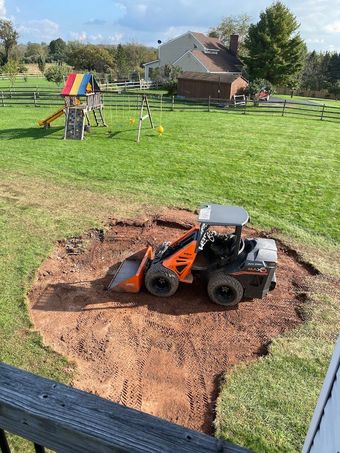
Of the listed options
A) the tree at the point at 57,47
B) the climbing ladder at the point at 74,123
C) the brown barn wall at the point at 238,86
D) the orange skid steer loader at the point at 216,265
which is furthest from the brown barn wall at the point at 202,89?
the tree at the point at 57,47

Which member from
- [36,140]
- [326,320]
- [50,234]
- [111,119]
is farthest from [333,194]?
[111,119]

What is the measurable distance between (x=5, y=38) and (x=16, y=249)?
7508 cm

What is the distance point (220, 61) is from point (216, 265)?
44232 mm

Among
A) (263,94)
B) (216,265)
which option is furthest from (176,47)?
(216,265)

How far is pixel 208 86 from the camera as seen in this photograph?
34.9 meters

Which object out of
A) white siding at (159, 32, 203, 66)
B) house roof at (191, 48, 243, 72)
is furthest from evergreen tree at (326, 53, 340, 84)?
white siding at (159, 32, 203, 66)

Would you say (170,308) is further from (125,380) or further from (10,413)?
(10,413)

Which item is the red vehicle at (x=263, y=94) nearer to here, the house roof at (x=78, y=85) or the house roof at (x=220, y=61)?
the house roof at (x=220, y=61)

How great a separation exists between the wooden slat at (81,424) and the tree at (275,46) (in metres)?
47.0

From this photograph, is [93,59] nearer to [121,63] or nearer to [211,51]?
[121,63]

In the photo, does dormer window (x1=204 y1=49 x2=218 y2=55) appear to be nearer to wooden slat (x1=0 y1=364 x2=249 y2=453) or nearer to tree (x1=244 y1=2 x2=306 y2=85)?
tree (x1=244 y1=2 x2=306 y2=85)

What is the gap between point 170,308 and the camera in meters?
6.51

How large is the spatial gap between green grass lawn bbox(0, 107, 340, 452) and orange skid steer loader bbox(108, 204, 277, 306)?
1084mm

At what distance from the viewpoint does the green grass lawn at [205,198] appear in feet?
15.8
